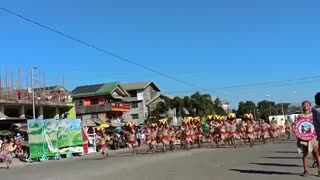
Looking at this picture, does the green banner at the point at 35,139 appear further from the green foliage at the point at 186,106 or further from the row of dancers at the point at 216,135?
the green foliage at the point at 186,106

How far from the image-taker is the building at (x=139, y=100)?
10631 cm

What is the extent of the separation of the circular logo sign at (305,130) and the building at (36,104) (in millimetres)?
45468

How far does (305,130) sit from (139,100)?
3668 inches

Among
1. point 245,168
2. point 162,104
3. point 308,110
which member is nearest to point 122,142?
point 245,168

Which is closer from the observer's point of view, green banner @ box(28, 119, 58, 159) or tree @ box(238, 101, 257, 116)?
green banner @ box(28, 119, 58, 159)

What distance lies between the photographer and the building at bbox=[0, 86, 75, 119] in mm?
58250

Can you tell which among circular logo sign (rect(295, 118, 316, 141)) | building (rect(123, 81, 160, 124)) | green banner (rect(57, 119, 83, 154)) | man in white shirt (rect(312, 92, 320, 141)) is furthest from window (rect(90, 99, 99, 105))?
man in white shirt (rect(312, 92, 320, 141))

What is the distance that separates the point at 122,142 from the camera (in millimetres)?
53594

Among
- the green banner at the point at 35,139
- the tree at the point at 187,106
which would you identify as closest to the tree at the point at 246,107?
the tree at the point at 187,106

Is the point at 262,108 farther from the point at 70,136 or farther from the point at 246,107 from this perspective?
the point at 70,136

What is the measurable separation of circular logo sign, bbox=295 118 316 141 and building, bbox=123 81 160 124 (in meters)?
89.8

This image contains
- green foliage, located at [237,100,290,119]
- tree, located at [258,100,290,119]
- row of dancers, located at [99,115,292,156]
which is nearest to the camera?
row of dancers, located at [99,115,292,156]

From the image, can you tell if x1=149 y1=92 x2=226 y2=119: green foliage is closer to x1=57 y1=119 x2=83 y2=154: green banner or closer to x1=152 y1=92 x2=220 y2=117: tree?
x1=152 y1=92 x2=220 y2=117: tree

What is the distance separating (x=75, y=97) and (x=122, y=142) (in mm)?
44865
